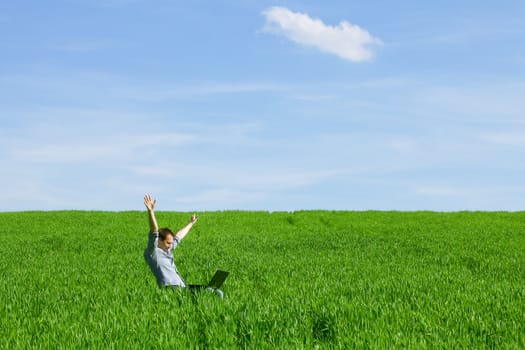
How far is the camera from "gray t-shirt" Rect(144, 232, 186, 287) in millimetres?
9562

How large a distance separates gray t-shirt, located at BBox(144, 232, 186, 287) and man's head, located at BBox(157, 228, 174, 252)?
10cm

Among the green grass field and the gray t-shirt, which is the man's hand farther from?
the green grass field

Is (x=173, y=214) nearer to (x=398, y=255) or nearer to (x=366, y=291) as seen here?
(x=398, y=255)

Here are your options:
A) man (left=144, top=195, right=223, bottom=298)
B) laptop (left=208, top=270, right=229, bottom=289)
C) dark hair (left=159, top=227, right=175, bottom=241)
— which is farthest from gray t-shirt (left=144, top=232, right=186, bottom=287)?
laptop (left=208, top=270, right=229, bottom=289)

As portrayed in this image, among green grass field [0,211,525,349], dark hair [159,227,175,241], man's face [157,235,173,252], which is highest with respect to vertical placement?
dark hair [159,227,175,241]

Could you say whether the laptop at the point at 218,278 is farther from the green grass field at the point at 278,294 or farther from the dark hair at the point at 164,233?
the dark hair at the point at 164,233

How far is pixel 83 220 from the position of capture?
3806 centimetres

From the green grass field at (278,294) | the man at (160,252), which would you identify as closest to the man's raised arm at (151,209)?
Answer: the man at (160,252)

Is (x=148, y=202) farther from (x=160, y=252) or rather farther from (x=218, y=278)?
(x=218, y=278)

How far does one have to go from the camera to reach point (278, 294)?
11.6 m

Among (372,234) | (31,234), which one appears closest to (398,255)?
(372,234)

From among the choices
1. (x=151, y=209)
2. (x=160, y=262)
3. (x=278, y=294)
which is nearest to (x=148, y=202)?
(x=151, y=209)

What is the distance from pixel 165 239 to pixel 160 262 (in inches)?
15.9

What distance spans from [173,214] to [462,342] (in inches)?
1329
